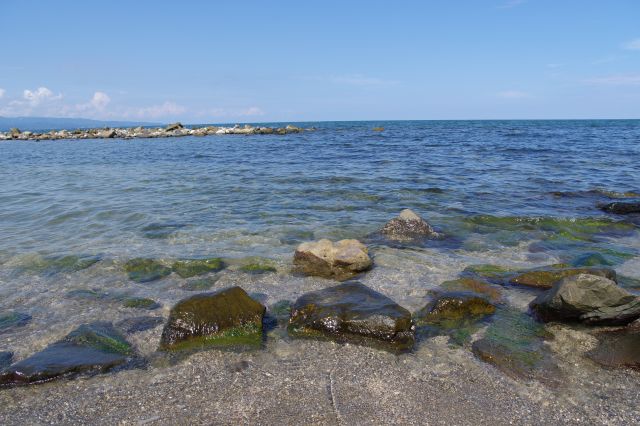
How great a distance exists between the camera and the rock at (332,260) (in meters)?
7.74

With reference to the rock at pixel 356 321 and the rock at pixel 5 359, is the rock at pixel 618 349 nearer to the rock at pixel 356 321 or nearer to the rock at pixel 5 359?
the rock at pixel 356 321

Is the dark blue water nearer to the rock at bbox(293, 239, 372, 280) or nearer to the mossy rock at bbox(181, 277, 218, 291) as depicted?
the mossy rock at bbox(181, 277, 218, 291)

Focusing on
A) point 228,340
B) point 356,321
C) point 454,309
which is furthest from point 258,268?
point 454,309

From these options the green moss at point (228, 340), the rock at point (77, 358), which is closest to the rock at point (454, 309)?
the green moss at point (228, 340)

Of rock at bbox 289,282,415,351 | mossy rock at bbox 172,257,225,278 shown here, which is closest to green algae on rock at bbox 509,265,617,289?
rock at bbox 289,282,415,351

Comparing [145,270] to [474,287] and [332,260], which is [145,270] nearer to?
[332,260]

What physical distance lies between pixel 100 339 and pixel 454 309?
15.1 ft

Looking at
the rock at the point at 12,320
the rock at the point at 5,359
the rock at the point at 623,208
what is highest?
the rock at the point at 623,208

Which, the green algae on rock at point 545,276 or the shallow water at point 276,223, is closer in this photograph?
the green algae on rock at point 545,276

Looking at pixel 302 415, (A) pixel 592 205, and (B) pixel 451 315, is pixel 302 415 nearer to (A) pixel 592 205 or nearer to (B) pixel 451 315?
(B) pixel 451 315

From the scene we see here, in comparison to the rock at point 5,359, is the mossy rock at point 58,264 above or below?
above

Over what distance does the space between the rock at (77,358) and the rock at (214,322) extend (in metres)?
0.50

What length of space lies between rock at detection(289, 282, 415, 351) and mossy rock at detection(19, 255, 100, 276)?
4.74 m

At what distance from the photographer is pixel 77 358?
15.7ft
